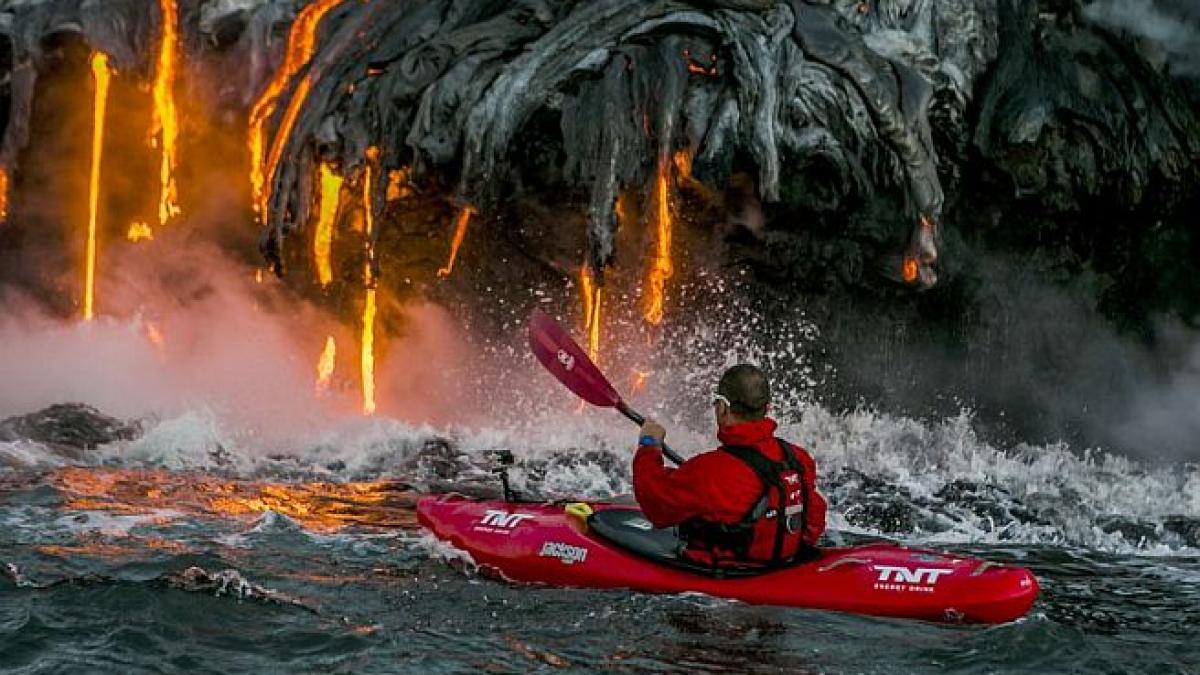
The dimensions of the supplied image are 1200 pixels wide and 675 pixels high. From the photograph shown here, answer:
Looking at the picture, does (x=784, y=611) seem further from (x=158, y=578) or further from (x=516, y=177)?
(x=516, y=177)

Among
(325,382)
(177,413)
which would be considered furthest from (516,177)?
(177,413)

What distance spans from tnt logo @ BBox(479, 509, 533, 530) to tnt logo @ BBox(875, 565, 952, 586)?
1.82 m

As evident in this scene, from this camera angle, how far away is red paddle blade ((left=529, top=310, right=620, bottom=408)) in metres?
8.55

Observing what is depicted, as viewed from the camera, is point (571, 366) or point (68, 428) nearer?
point (571, 366)

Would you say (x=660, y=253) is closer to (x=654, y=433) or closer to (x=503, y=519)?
(x=503, y=519)

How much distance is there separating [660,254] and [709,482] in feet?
15.2

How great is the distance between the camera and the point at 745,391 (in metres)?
6.81

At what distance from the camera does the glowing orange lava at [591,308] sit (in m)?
11.3

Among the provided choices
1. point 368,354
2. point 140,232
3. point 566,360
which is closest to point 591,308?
point 368,354

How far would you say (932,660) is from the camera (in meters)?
6.29

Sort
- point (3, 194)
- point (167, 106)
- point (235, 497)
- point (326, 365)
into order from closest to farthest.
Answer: point (235, 497)
point (167, 106)
point (326, 365)
point (3, 194)

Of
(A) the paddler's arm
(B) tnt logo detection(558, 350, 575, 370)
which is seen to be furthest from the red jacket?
(B) tnt logo detection(558, 350, 575, 370)

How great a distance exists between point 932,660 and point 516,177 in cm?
588

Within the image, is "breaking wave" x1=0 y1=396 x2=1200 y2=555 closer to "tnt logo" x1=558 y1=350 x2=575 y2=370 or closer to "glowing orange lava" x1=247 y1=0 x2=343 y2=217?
"glowing orange lava" x1=247 y1=0 x2=343 y2=217
